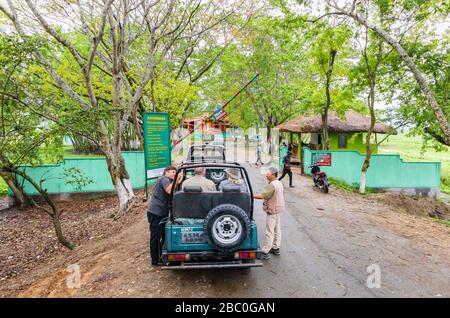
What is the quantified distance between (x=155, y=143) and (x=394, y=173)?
1194 centimetres

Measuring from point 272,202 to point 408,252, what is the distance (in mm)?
3497

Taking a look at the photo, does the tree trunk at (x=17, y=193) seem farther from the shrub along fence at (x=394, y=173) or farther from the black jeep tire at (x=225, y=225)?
the shrub along fence at (x=394, y=173)

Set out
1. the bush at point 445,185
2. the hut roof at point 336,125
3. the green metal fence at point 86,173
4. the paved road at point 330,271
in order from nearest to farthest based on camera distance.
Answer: the paved road at point 330,271 < the green metal fence at point 86,173 < the hut roof at point 336,125 < the bush at point 445,185

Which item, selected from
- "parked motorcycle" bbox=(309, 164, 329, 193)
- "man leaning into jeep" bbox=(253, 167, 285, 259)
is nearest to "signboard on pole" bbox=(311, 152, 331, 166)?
"parked motorcycle" bbox=(309, 164, 329, 193)

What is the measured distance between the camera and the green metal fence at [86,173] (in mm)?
13328

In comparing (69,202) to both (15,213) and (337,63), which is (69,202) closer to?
(15,213)

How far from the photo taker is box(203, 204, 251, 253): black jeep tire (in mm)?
4441

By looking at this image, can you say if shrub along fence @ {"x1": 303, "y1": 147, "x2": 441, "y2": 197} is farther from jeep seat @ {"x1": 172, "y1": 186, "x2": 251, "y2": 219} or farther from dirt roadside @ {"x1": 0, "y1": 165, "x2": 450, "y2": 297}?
jeep seat @ {"x1": 172, "y1": 186, "x2": 251, "y2": 219}

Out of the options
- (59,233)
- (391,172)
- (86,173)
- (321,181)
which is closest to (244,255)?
(59,233)

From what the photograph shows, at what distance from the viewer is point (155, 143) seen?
1042 centimetres

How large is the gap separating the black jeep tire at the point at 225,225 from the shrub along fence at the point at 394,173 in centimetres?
1107

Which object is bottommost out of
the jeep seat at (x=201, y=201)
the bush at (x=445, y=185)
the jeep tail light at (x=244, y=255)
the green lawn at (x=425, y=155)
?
the bush at (x=445, y=185)

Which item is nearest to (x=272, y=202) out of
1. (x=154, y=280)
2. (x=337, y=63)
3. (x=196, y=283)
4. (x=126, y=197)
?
(x=196, y=283)

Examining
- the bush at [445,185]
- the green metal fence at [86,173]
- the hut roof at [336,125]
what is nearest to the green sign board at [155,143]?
the green metal fence at [86,173]
